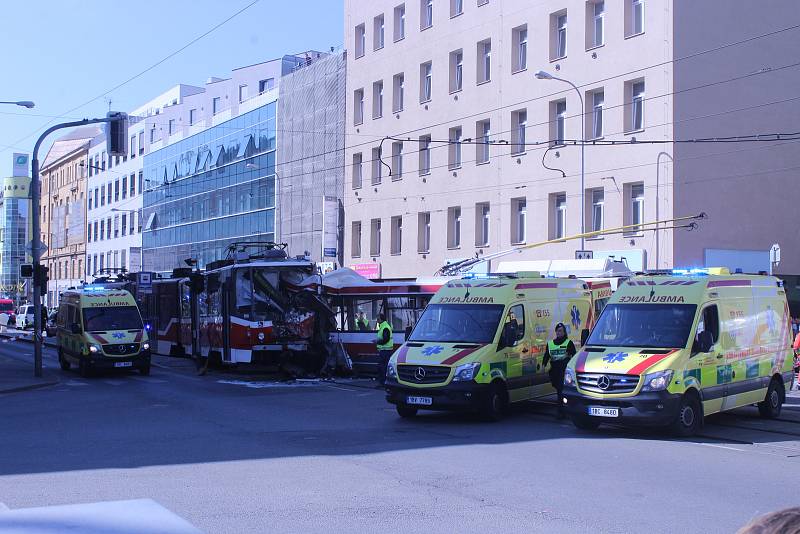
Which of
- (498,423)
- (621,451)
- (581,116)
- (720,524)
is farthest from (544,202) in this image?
(720,524)

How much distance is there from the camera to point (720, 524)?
8.12 meters

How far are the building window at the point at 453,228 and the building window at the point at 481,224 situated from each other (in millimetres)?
1479

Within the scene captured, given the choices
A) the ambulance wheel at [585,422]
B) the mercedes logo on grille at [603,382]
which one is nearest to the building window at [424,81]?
the ambulance wheel at [585,422]

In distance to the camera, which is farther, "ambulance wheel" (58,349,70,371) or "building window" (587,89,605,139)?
"building window" (587,89,605,139)

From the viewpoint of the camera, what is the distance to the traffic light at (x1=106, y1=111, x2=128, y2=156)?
75.6ft

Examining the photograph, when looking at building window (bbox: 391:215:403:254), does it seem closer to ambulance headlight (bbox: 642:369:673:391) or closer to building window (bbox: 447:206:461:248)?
building window (bbox: 447:206:461:248)

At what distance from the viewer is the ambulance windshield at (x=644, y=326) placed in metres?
14.5

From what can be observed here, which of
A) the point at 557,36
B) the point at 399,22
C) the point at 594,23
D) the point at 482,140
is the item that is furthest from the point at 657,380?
the point at 399,22

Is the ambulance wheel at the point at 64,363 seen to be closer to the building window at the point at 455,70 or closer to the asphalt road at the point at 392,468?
the asphalt road at the point at 392,468

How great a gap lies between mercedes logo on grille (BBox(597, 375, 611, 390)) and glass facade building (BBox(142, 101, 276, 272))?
135 ft

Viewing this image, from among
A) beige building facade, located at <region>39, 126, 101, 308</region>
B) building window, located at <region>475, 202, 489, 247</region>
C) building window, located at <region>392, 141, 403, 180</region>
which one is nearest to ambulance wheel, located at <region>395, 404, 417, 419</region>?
building window, located at <region>475, 202, 489, 247</region>

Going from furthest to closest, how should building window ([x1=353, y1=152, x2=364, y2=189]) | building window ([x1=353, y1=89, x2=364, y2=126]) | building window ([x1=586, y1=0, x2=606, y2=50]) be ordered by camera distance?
building window ([x1=353, y1=89, x2=364, y2=126]), building window ([x1=353, y1=152, x2=364, y2=189]), building window ([x1=586, y1=0, x2=606, y2=50])

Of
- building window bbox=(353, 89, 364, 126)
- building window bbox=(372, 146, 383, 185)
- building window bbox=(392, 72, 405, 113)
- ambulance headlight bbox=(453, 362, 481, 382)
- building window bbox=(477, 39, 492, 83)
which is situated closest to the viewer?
ambulance headlight bbox=(453, 362, 481, 382)

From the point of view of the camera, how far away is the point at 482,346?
16281mm
